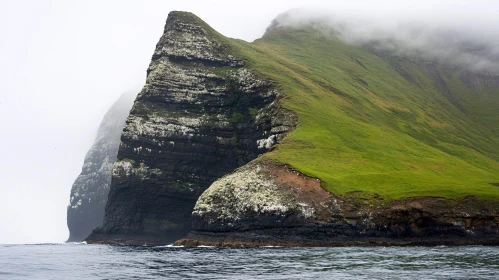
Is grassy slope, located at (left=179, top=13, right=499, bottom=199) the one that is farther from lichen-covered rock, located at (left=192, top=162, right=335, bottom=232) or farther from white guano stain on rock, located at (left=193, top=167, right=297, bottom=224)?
white guano stain on rock, located at (left=193, top=167, right=297, bottom=224)

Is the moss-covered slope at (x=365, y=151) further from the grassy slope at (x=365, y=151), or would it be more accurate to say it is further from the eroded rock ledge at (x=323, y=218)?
the eroded rock ledge at (x=323, y=218)

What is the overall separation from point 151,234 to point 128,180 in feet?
55.4

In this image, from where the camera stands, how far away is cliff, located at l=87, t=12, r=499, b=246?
4136 inches

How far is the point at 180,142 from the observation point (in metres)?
165

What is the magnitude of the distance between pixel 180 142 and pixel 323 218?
230 feet

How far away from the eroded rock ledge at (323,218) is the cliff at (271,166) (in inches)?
8.3

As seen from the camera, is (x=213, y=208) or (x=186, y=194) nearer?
(x=213, y=208)

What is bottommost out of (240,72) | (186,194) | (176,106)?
(186,194)

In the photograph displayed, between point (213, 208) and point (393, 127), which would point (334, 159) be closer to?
point (213, 208)

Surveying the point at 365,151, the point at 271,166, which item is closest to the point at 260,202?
the point at 271,166

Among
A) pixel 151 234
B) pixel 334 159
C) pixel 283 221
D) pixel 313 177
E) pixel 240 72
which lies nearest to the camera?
pixel 283 221

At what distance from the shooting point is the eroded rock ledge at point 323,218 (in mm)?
102062

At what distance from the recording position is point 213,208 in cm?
11706

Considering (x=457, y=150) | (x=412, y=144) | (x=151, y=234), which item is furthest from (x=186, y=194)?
(x=457, y=150)
